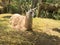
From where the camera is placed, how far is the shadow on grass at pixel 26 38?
6.90m

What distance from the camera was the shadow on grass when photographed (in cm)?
690

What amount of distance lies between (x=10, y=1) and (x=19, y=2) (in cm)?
334

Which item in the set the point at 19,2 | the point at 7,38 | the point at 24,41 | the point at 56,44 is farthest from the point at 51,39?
the point at 19,2

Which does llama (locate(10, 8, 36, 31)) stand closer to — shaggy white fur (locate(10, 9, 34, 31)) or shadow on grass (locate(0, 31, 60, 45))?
shaggy white fur (locate(10, 9, 34, 31))

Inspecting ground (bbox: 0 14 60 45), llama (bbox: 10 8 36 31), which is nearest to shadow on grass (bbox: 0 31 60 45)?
ground (bbox: 0 14 60 45)

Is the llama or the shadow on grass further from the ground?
the llama

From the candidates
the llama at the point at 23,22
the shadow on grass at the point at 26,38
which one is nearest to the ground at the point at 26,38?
the shadow on grass at the point at 26,38

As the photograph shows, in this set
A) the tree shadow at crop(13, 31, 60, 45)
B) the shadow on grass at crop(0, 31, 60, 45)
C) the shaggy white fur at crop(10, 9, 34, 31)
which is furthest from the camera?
the shaggy white fur at crop(10, 9, 34, 31)

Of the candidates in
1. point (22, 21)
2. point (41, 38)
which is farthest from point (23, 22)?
point (41, 38)

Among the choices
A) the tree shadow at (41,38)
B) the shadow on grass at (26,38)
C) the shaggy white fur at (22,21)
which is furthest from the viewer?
the shaggy white fur at (22,21)

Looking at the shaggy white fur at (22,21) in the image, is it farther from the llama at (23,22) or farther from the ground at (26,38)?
the ground at (26,38)

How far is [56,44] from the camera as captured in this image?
23.9 feet

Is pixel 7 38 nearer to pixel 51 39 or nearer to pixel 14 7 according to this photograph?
pixel 51 39

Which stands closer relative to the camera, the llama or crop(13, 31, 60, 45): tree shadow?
crop(13, 31, 60, 45): tree shadow
